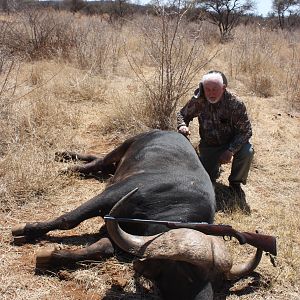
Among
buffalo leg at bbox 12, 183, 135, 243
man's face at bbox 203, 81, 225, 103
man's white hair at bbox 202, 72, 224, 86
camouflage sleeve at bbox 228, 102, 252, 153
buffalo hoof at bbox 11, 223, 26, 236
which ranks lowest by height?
buffalo hoof at bbox 11, 223, 26, 236

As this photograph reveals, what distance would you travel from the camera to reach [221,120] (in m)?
5.38

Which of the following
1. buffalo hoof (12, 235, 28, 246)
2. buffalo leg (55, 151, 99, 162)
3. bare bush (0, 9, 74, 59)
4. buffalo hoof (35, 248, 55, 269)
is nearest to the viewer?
buffalo hoof (35, 248, 55, 269)

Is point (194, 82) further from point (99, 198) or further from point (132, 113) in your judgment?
point (99, 198)

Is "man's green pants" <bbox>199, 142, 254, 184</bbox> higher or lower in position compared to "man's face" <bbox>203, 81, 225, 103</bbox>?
lower

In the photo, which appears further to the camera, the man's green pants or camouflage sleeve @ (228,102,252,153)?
the man's green pants

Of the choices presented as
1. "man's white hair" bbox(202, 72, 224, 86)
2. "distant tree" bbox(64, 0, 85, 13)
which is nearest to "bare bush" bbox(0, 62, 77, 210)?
"man's white hair" bbox(202, 72, 224, 86)

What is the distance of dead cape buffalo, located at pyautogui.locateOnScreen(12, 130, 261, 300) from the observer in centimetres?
285

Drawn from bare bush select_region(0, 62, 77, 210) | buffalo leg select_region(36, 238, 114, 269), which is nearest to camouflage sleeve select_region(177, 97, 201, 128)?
bare bush select_region(0, 62, 77, 210)

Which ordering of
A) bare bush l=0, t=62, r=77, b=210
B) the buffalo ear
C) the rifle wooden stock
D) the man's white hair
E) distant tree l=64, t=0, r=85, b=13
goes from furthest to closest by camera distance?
distant tree l=64, t=0, r=85, b=13, the man's white hair, bare bush l=0, t=62, r=77, b=210, the rifle wooden stock, the buffalo ear

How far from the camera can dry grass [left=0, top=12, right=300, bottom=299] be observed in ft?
11.9

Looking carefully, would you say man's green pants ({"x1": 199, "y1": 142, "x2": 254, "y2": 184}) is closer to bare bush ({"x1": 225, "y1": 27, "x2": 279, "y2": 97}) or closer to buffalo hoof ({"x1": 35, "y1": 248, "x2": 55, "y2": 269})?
buffalo hoof ({"x1": 35, "y1": 248, "x2": 55, "y2": 269})

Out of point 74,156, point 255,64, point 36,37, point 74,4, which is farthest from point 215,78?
point 74,4

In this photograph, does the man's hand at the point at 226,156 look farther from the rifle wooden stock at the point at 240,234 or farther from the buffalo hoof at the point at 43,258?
the buffalo hoof at the point at 43,258

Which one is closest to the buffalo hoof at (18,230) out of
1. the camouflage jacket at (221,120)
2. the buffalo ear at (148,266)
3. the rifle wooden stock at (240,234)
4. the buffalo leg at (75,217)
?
the buffalo leg at (75,217)
